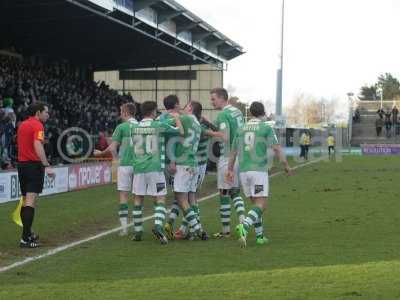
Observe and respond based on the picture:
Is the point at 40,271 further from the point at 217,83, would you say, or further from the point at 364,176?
the point at 217,83

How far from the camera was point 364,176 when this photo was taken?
29.4 m

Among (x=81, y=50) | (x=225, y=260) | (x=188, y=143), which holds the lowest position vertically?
(x=225, y=260)

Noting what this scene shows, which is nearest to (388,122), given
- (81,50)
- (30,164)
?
(81,50)

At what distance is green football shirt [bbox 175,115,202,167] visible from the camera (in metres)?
11.5

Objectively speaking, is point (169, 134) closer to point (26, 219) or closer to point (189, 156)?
point (189, 156)

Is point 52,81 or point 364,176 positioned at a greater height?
point 52,81

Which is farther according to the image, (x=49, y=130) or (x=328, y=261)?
(x=49, y=130)

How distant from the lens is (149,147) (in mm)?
11461

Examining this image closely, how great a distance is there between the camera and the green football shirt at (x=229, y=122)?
1153 cm

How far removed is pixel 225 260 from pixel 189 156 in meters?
2.51

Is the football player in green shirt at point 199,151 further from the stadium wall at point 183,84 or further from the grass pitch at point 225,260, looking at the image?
the stadium wall at point 183,84

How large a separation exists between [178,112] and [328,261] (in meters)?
3.52

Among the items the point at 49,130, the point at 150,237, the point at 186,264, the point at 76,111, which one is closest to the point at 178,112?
the point at 150,237

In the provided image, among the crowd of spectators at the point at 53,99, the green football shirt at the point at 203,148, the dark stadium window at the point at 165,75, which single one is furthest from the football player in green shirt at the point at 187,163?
the dark stadium window at the point at 165,75
